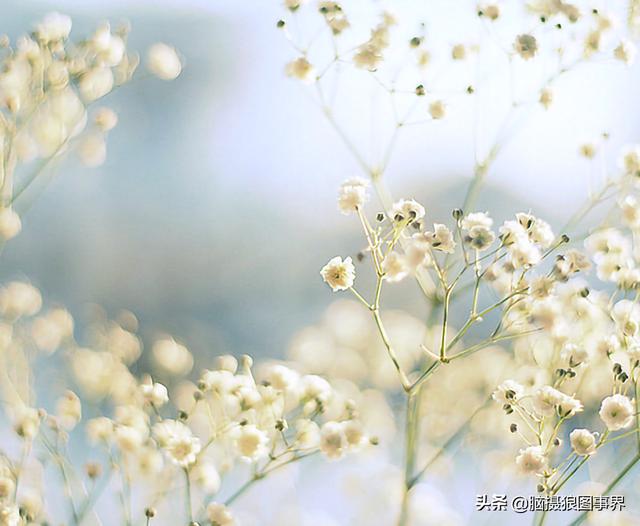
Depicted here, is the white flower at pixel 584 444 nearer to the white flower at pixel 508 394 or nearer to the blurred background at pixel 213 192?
the white flower at pixel 508 394

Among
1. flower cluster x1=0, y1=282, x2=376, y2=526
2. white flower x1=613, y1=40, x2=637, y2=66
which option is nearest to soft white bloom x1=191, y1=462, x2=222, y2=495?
flower cluster x1=0, y1=282, x2=376, y2=526

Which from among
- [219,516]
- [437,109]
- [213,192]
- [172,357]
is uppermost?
[437,109]

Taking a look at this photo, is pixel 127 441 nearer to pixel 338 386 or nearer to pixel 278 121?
pixel 338 386

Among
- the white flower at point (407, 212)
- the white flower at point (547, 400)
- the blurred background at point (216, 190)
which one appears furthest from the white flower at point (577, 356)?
the blurred background at point (216, 190)


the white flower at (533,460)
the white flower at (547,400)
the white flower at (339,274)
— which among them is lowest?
the white flower at (533,460)

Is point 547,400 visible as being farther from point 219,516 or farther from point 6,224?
point 6,224

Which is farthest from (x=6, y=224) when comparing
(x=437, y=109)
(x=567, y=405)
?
(x=567, y=405)

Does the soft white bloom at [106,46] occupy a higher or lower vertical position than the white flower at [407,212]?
lower
